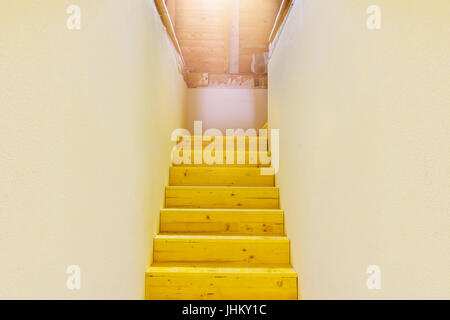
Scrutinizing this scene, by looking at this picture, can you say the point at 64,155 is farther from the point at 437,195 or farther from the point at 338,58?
the point at 338,58

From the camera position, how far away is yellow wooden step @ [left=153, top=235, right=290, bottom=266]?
1.91 metres

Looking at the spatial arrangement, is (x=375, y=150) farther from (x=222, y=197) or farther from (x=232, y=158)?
(x=232, y=158)

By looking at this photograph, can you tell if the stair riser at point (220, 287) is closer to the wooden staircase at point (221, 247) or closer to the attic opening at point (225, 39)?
the wooden staircase at point (221, 247)

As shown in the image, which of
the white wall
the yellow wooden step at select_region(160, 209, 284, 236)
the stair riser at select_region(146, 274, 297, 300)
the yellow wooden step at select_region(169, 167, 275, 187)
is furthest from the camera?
the white wall

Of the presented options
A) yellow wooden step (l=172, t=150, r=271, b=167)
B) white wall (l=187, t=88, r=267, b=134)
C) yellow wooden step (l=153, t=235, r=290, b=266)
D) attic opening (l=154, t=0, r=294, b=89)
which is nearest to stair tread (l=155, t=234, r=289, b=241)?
yellow wooden step (l=153, t=235, r=290, b=266)

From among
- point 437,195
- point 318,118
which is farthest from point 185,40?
point 437,195

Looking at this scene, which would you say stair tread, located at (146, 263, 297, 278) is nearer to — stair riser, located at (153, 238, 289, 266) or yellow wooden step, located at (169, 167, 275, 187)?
stair riser, located at (153, 238, 289, 266)

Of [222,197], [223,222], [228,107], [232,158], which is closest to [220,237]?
[223,222]

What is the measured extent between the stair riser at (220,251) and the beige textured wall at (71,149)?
284 mm

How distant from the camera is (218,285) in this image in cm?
172

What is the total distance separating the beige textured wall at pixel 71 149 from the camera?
0.67m

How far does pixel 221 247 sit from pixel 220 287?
271 mm

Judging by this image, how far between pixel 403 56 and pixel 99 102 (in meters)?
1.00

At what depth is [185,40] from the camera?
4301 mm
